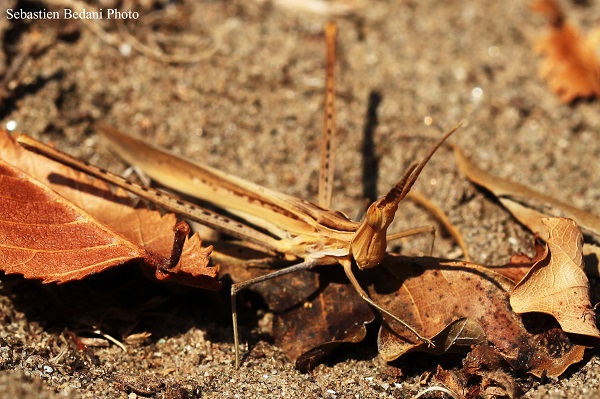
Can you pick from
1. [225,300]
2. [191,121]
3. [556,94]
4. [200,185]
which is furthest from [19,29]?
[556,94]

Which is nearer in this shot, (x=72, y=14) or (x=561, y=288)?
(x=561, y=288)

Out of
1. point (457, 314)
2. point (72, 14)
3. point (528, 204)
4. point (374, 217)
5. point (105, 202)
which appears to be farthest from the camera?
point (72, 14)

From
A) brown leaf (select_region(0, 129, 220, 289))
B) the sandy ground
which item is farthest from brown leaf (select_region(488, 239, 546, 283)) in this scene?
brown leaf (select_region(0, 129, 220, 289))

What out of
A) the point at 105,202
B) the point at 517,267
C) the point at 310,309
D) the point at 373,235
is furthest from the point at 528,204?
the point at 105,202

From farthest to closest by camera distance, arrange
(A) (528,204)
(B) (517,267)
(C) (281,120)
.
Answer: (C) (281,120), (A) (528,204), (B) (517,267)

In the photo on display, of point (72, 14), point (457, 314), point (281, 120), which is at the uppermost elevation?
point (72, 14)

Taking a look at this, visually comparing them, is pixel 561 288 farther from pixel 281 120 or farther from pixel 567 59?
pixel 567 59

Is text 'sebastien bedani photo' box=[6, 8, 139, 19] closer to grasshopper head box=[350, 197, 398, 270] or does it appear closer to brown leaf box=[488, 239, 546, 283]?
grasshopper head box=[350, 197, 398, 270]

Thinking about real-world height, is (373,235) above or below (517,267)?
above
